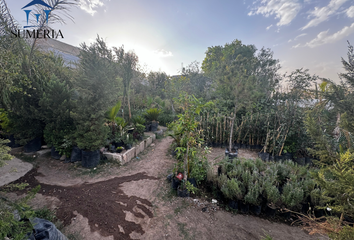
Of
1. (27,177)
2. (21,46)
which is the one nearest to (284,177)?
(27,177)

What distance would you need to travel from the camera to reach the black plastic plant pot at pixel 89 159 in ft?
13.4

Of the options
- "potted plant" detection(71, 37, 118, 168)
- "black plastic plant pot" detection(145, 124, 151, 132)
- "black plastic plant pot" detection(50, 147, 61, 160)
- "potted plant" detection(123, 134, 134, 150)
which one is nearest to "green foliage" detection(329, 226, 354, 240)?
"potted plant" detection(71, 37, 118, 168)

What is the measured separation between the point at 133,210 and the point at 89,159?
2.27 metres

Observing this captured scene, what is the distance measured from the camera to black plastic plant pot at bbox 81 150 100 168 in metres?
4.09

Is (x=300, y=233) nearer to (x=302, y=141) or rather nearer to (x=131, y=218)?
(x=131, y=218)

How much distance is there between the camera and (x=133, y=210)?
264 cm

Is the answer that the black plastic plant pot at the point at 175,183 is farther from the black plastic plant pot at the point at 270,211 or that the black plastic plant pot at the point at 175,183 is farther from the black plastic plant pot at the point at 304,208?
the black plastic plant pot at the point at 304,208

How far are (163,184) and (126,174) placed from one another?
44.9 inches

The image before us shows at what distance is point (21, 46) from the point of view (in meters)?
4.36

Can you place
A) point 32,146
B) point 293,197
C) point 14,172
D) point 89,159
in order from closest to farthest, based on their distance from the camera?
point 293,197 < point 14,172 < point 89,159 < point 32,146

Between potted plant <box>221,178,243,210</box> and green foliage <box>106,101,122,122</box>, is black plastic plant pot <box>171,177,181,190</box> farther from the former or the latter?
green foliage <box>106,101,122,122</box>

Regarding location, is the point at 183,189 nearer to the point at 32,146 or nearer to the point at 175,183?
the point at 175,183

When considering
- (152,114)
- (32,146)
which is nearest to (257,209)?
(152,114)

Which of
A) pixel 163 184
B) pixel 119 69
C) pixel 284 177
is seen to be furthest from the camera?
pixel 119 69
